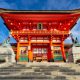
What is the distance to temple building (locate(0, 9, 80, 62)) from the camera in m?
27.9

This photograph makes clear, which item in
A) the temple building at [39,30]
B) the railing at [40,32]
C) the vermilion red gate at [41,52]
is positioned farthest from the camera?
the vermilion red gate at [41,52]

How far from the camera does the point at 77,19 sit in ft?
98.1

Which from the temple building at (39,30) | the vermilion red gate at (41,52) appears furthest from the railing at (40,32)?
the vermilion red gate at (41,52)

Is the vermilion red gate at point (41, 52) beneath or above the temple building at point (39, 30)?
beneath

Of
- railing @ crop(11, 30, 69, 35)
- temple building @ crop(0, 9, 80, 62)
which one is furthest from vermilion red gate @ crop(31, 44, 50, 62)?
railing @ crop(11, 30, 69, 35)

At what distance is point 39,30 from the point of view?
28531mm

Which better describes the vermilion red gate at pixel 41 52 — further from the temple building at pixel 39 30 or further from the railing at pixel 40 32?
the railing at pixel 40 32

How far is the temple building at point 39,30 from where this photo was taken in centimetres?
2788

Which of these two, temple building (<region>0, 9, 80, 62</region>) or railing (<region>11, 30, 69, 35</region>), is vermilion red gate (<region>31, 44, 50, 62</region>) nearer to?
temple building (<region>0, 9, 80, 62</region>)

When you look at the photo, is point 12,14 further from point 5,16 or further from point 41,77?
point 41,77

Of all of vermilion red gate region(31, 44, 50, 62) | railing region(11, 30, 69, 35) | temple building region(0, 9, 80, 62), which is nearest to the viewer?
temple building region(0, 9, 80, 62)

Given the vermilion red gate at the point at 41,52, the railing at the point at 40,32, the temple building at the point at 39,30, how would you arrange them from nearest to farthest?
the temple building at the point at 39,30 → the railing at the point at 40,32 → the vermilion red gate at the point at 41,52

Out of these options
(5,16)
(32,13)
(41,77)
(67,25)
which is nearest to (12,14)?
(5,16)

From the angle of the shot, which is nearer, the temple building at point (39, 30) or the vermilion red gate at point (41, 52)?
the temple building at point (39, 30)
